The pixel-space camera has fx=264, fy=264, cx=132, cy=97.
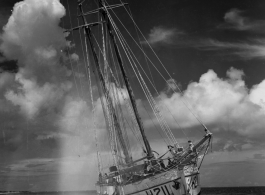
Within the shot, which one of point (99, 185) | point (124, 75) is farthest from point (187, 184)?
point (99, 185)

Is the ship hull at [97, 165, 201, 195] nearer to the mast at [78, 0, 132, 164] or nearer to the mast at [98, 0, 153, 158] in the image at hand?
the mast at [98, 0, 153, 158]

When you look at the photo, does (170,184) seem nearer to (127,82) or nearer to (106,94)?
(127,82)

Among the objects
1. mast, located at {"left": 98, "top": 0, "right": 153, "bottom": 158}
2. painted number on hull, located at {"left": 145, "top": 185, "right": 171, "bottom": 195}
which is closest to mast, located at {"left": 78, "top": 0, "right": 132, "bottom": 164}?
mast, located at {"left": 98, "top": 0, "right": 153, "bottom": 158}

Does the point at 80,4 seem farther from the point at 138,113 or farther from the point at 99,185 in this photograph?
the point at 99,185

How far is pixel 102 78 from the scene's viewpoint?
43719mm

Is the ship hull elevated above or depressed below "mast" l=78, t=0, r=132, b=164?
below

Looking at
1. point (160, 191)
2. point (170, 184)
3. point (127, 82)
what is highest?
point (127, 82)

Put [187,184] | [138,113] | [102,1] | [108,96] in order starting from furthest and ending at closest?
1. [108,96]
2. [102,1]
3. [138,113]
4. [187,184]

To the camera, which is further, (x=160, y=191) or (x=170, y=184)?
(x=160, y=191)

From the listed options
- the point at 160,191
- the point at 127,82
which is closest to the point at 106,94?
the point at 127,82

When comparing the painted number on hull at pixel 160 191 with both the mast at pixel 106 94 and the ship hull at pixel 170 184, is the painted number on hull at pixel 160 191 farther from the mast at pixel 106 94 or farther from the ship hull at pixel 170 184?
the mast at pixel 106 94

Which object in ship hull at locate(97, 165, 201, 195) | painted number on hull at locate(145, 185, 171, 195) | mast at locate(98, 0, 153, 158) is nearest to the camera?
ship hull at locate(97, 165, 201, 195)

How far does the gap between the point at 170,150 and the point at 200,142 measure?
349cm

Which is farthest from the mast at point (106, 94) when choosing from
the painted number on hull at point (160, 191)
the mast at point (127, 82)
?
the painted number on hull at point (160, 191)
